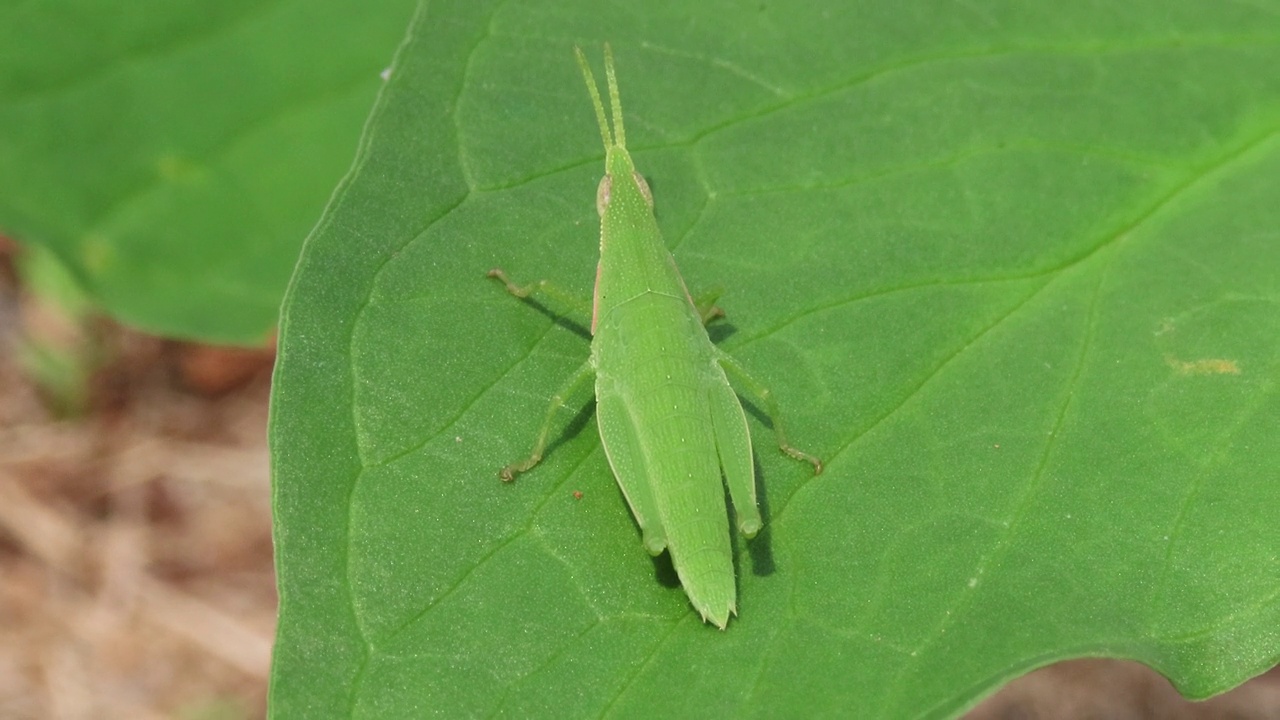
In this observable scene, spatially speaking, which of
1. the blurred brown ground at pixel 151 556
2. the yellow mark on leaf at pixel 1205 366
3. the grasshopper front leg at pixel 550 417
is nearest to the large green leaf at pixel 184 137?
the blurred brown ground at pixel 151 556

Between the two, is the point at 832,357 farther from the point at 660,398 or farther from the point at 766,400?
the point at 660,398

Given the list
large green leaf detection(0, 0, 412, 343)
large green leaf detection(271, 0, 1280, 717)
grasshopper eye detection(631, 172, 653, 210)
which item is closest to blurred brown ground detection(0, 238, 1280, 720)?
large green leaf detection(0, 0, 412, 343)

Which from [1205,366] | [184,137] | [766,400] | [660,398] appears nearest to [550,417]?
[660,398]

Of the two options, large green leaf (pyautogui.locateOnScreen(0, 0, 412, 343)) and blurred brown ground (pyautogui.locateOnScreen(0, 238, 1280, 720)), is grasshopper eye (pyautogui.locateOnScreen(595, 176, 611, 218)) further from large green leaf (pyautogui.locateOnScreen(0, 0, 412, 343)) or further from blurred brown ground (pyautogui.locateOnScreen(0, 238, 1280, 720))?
blurred brown ground (pyautogui.locateOnScreen(0, 238, 1280, 720))

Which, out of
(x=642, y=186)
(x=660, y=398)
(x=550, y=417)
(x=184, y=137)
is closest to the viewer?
(x=550, y=417)

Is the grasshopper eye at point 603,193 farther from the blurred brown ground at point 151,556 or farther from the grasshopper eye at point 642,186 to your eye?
the blurred brown ground at point 151,556
